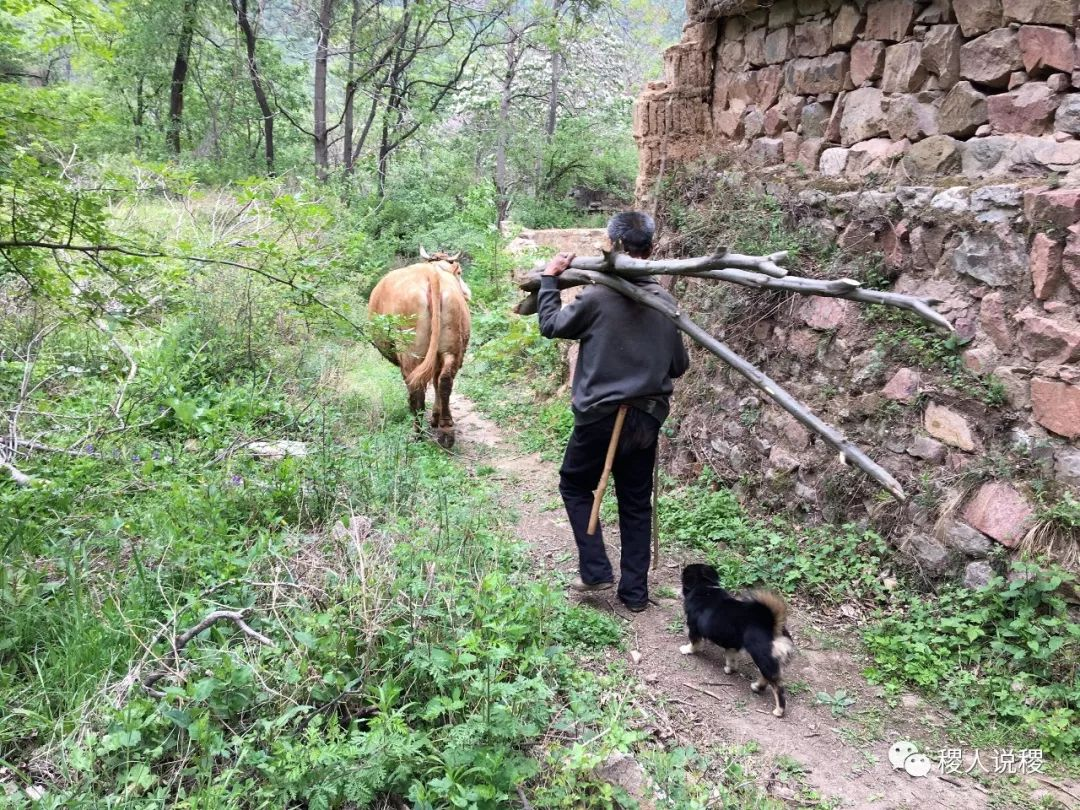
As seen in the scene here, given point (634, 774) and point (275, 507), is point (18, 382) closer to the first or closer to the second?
point (275, 507)

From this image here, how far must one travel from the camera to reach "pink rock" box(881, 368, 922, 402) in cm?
410

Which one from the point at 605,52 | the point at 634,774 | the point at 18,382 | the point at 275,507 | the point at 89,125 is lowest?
the point at 634,774

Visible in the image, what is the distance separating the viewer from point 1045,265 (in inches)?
138

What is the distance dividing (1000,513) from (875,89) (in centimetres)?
281

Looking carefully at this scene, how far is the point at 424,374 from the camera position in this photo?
21.9 feet

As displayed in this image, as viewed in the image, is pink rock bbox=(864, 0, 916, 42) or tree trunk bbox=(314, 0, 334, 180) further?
tree trunk bbox=(314, 0, 334, 180)

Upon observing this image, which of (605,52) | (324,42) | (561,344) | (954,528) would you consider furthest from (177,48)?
(954,528)

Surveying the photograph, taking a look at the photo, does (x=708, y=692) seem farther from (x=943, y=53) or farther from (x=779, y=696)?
(x=943, y=53)

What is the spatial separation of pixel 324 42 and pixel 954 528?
1634 cm

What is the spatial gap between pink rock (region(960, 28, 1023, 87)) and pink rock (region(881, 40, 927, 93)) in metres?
0.28

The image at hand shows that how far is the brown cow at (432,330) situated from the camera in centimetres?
667

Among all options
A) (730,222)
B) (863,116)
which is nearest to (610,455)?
(730,222)

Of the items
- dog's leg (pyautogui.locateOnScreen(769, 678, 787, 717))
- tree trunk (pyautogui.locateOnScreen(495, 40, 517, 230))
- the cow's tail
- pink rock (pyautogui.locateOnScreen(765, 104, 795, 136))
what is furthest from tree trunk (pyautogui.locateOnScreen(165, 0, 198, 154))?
dog's leg (pyautogui.locateOnScreen(769, 678, 787, 717))

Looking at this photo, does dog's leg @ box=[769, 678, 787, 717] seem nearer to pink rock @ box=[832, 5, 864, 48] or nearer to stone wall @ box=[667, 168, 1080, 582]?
stone wall @ box=[667, 168, 1080, 582]
